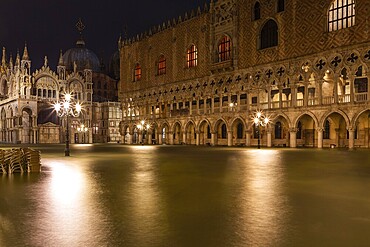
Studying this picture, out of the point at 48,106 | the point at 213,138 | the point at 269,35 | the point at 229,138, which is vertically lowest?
the point at 213,138

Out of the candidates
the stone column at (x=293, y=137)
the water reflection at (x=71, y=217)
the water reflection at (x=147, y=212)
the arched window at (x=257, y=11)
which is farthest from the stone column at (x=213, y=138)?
the water reflection at (x=71, y=217)

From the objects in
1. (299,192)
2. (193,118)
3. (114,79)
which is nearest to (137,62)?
(193,118)

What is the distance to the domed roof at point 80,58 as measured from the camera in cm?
8712

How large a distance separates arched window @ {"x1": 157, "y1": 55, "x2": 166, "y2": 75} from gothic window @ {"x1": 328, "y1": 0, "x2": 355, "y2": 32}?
2869 cm

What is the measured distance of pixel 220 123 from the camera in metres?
49.7

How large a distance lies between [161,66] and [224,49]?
47.3 feet

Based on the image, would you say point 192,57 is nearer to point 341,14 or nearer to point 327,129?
point 327,129

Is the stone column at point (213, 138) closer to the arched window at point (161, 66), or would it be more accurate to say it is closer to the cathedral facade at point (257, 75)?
the cathedral facade at point (257, 75)

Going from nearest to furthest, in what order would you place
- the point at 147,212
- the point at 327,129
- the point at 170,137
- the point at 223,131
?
the point at 147,212
the point at 327,129
the point at 223,131
the point at 170,137

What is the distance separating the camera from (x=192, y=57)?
5347 centimetres

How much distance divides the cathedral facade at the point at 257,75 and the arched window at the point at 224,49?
5.4 inches

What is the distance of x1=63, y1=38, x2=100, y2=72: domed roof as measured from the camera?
87125 mm

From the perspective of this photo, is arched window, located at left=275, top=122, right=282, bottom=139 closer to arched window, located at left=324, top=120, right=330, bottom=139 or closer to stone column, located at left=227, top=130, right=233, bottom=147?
arched window, located at left=324, top=120, right=330, bottom=139

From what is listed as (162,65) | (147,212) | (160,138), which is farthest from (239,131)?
(147,212)
